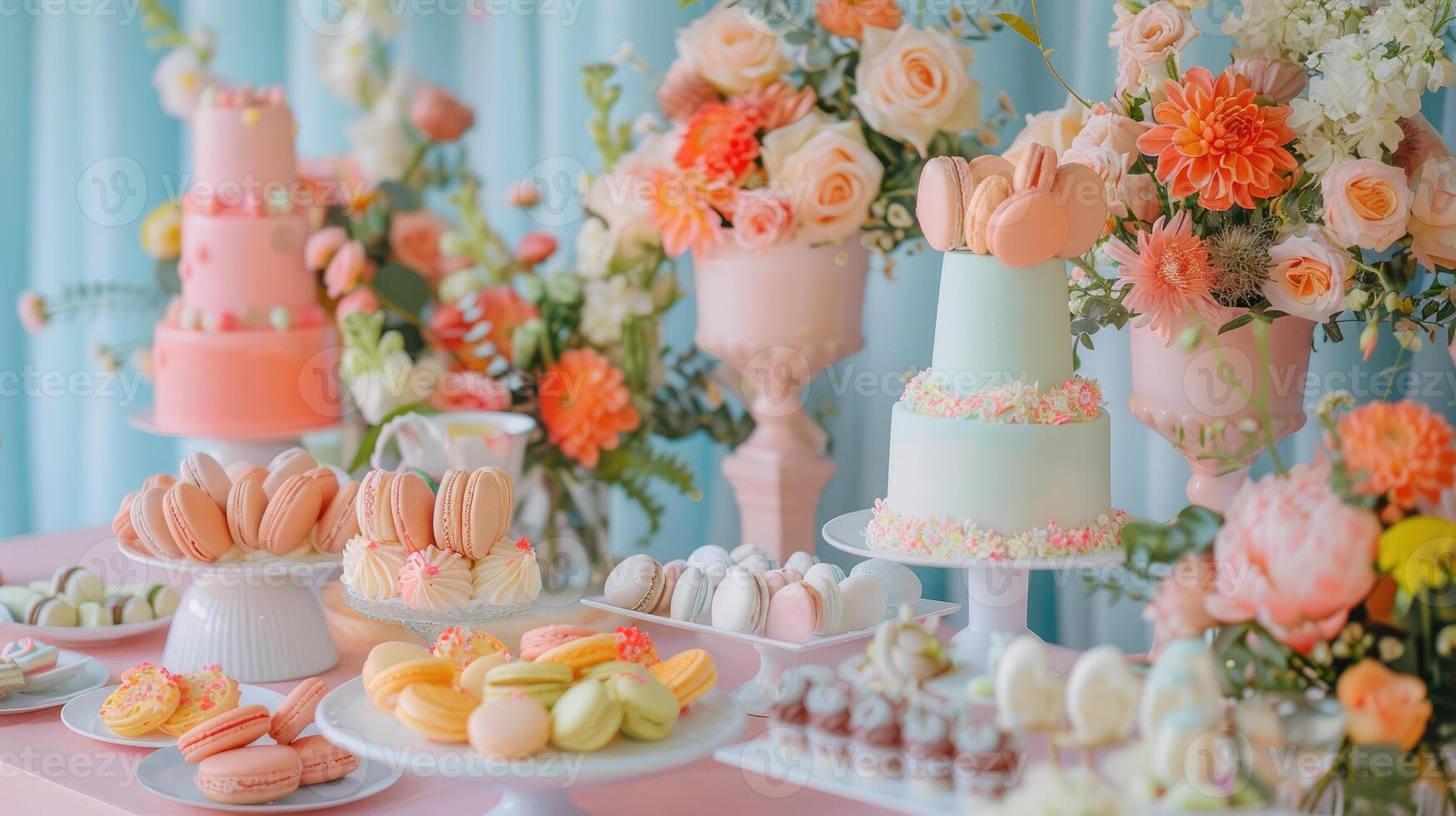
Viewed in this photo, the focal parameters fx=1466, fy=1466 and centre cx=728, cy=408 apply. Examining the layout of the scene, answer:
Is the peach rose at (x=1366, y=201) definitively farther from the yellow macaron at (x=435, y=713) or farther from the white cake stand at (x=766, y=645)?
the yellow macaron at (x=435, y=713)

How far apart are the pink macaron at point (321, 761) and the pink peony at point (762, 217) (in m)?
0.70

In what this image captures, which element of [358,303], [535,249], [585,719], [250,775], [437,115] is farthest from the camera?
[437,115]

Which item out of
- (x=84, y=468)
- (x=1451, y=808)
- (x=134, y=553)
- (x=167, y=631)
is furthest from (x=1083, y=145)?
(x=84, y=468)

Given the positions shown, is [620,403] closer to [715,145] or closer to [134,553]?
[715,145]

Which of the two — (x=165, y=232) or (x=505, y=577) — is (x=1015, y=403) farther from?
(x=165, y=232)

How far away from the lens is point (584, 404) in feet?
5.54

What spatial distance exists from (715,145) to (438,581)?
0.60m

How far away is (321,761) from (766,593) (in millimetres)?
336

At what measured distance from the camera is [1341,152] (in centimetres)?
107

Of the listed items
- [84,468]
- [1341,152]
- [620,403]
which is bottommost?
[84,468]

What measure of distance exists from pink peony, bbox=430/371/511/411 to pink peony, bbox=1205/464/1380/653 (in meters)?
1.08

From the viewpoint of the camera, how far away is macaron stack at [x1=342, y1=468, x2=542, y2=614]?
1.10 m

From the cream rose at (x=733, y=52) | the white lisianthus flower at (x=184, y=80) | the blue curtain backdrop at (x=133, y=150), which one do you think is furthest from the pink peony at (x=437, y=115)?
the cream rose at (x=733, y=52)

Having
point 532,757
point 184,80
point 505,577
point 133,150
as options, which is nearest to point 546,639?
point 505,577
